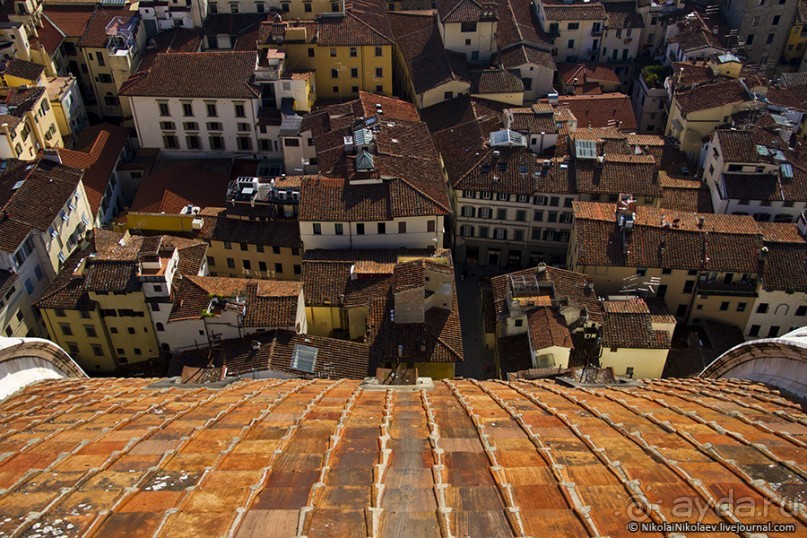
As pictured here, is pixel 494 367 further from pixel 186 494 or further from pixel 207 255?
pixel 186 494

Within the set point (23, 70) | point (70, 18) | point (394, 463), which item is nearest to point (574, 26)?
point (70, 18)

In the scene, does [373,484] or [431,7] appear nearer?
[373,484]

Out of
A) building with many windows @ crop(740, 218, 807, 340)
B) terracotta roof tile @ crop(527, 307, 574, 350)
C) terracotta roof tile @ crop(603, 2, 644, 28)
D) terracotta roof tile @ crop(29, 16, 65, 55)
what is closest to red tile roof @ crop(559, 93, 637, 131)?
terracotta roof tile @ crop(603, 2, 644, 28)

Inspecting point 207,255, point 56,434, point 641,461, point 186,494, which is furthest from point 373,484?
point 207,255

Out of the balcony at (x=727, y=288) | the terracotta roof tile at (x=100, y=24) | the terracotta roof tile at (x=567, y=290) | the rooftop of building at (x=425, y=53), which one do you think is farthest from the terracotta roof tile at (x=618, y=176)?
the terracotta roof tile at (x=100, y=24)

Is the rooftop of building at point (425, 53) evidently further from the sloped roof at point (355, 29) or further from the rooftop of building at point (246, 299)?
the rooftop of building at point (246, 299)
